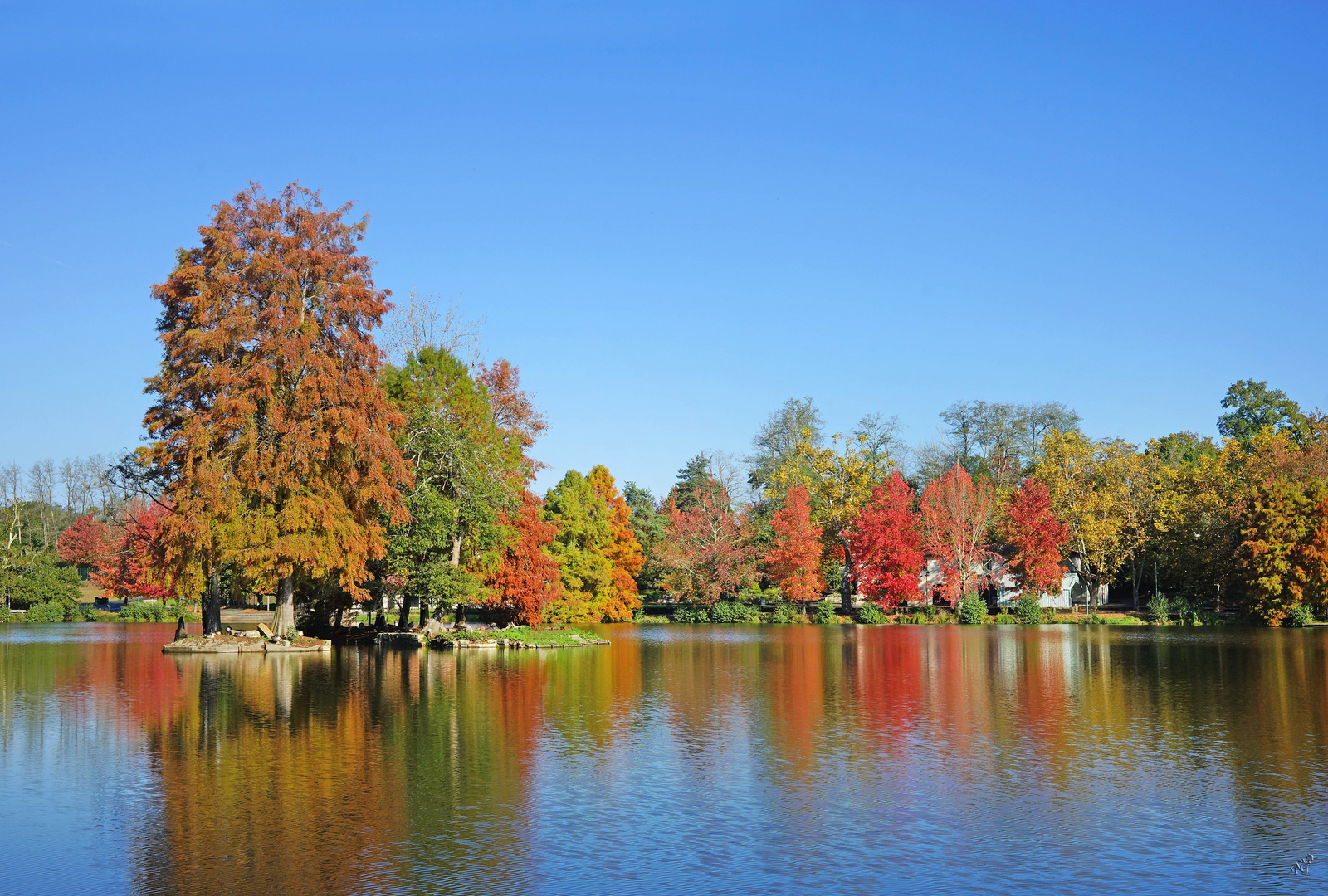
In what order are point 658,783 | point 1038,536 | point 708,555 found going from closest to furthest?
1. point 658,783
2. point 1038,536
3. point 708,555

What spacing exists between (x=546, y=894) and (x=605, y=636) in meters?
40.2

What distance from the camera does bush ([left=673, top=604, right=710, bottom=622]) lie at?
220 feet

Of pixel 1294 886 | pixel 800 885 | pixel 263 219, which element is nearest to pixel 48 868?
pixel 800 885

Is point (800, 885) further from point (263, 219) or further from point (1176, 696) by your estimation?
point (263, 219)

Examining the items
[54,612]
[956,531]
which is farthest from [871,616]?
[54,612]

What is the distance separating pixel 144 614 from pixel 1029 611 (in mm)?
56733

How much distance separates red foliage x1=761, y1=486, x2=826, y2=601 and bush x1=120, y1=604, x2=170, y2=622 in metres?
39.4

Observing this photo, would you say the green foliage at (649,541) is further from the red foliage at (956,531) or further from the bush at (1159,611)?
the bush at (1159,611)

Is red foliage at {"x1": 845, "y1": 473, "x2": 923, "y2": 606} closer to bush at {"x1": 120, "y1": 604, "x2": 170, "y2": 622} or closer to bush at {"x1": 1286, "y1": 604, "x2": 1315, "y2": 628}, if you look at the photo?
bush at {"x1": 1286, "y1": 604, "x2": 1315, "y2": 628}

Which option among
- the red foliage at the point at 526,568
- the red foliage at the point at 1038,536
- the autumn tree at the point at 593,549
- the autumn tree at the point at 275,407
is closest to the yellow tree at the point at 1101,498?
the red foliage at the point at 1038,536

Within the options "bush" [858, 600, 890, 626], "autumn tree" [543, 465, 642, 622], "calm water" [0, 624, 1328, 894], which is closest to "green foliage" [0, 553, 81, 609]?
"autumn tree" [543, 465, 642, 622]

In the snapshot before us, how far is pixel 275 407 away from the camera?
34875 millimetres

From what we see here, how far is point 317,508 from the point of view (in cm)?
3422

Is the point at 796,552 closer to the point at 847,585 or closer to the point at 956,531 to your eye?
the point at 847,585
